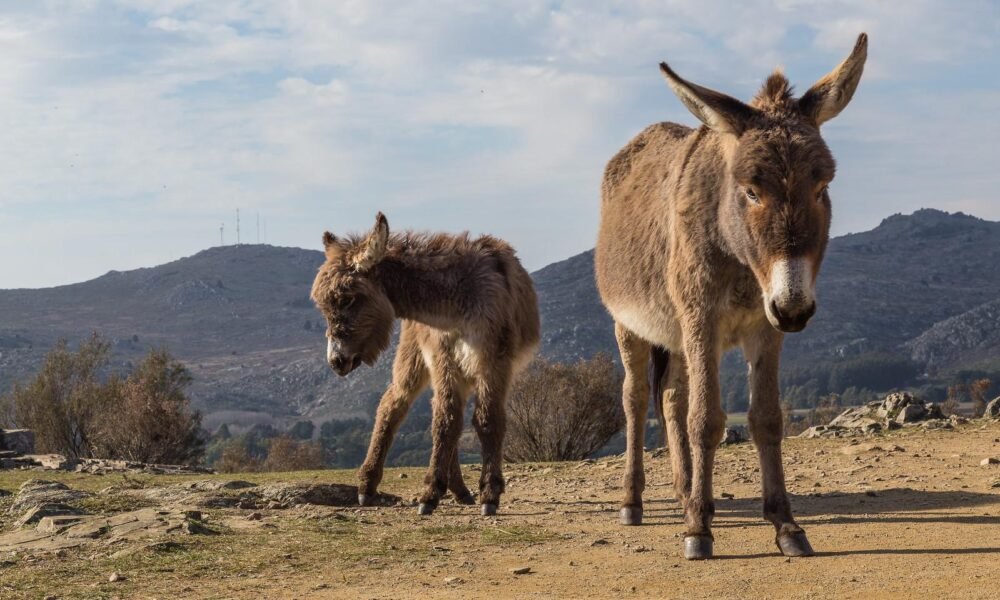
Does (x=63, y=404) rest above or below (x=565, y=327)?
below

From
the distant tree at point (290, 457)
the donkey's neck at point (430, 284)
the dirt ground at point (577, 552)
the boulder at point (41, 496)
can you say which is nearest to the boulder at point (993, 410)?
the dirt ground at point (577, 552)

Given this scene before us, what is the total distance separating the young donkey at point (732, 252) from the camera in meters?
5.86

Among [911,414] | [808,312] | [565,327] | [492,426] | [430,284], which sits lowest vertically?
[911,414]

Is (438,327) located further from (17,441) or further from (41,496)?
(17,441)

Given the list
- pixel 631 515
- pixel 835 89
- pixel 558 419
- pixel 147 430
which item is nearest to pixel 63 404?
pixel 147 430

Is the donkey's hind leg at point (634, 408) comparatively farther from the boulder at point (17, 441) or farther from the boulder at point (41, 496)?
the boulder at point (17, 441)

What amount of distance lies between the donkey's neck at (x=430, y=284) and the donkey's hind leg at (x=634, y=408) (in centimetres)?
162

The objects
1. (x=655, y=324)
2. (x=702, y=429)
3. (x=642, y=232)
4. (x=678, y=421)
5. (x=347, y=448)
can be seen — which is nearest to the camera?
(x=702, y=429)

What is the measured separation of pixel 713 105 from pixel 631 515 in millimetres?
3592

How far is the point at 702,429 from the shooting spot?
659 centimetres

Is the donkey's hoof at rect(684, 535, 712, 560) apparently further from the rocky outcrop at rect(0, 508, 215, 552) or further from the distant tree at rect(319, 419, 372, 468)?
the distant tree at rect(319, 419, 372, 468)

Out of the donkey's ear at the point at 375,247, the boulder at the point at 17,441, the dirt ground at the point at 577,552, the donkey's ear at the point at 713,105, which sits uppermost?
the donkey's ear at the point at 713,105

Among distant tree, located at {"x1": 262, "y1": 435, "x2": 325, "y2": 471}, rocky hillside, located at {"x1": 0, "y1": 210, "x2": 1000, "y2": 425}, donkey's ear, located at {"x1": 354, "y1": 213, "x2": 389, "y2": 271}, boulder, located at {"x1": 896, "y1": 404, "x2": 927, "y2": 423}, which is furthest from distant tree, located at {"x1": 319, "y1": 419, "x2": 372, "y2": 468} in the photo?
rocky hillside, located at {"x1": 0, "y1": 210, "x2": 1000, "y2": 425}

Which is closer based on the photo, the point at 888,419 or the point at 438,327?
the point at 438,327
